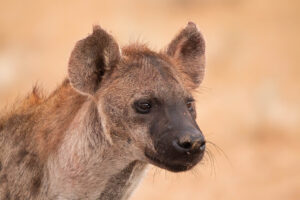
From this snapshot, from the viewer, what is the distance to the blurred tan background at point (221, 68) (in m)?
11.8

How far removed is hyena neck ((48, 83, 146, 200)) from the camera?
19.9 ft

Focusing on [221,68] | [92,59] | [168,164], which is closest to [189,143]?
[168,164]

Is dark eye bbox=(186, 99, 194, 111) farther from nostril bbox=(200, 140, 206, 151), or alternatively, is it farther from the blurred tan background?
the blurred tan background

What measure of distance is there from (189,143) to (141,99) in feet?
1.63

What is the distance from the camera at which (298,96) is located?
45.8 ft

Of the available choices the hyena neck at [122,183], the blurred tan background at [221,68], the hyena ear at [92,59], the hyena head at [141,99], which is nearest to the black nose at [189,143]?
the hyena head at [141,99]

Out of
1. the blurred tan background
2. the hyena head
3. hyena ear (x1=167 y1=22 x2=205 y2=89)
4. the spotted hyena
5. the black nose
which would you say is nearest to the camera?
the black nose

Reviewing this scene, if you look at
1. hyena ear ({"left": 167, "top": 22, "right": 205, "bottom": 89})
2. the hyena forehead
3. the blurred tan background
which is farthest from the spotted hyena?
the blurred tan background

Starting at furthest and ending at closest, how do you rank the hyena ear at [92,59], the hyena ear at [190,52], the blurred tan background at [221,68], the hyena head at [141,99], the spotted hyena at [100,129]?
the blurred tan background at [221,68] < the hyena ear at [190,52] < the hyena ear at [92,59] < the spotted hyena at [100,129] < the hyena head at [141,99]

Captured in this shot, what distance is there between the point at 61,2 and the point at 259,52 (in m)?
4.33

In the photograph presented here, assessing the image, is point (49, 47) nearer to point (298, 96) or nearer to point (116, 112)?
point (298, 96)

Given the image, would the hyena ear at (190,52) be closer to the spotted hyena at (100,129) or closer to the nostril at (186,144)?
the spotted hyena at (100,129)

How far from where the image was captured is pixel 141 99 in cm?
603

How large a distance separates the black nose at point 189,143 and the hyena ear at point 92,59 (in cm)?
76
